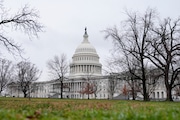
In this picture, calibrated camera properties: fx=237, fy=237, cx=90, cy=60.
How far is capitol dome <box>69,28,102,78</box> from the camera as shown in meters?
144

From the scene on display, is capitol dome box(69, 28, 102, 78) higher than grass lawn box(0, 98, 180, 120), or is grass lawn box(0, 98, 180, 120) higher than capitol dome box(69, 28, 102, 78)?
capitol dome box(69, 28, 102, 78)

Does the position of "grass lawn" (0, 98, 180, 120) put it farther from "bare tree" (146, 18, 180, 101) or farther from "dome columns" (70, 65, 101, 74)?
"dome columns" (70, 65, 101, 74)

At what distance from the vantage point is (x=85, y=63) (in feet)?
471

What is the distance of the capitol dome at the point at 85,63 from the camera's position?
143500 millimetres

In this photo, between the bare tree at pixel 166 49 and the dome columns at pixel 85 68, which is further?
the dome columns at pixel 85 68

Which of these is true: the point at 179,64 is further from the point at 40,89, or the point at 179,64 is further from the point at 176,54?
the point at 40,89

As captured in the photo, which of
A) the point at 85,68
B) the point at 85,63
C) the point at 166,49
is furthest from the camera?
the point at 85,68

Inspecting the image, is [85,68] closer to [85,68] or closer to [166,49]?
[85,68]

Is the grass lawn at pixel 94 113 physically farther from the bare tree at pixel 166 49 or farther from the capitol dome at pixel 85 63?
the capitol dome at pixel 85 63

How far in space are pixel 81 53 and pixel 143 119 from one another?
14224 cm

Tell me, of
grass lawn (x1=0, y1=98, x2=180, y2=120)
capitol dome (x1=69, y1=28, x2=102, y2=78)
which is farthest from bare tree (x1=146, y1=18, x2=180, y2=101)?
capitol dome (x1=69, y1=28, x2=102, y2=78)

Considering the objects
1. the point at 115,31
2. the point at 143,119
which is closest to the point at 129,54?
the point at 115,31

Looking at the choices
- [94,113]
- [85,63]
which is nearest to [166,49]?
[94,113]


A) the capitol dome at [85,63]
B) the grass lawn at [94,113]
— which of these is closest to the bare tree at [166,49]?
the grass lawn at [94,113]
